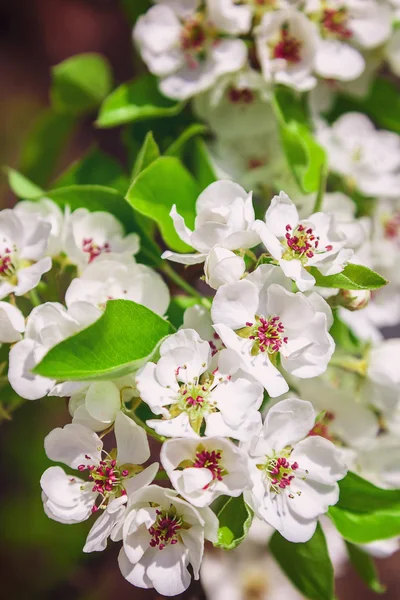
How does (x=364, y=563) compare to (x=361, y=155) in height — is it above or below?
below

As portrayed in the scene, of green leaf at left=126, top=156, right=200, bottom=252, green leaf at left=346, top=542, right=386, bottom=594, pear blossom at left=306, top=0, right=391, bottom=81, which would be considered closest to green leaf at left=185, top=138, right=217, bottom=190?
green leaf at left=126, top=156, right=200, bottom=252

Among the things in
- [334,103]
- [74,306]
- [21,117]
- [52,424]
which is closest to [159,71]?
[334,103]

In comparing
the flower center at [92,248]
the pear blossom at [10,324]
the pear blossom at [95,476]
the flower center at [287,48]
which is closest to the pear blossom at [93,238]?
the flower center at [92,248]

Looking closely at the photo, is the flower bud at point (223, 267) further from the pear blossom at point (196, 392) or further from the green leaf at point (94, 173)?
the green leaf at point (94, 173)

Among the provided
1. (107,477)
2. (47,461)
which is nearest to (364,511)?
(107,477)

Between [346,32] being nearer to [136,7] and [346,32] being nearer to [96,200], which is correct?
[136,7]

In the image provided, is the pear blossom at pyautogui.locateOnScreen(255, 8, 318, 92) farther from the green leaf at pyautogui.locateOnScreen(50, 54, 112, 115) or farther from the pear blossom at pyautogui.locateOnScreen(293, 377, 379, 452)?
the pear blossom at pyautogui.locateOnScreen(293, 377, 379, 452)

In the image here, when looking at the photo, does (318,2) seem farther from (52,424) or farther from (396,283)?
(52,424)
